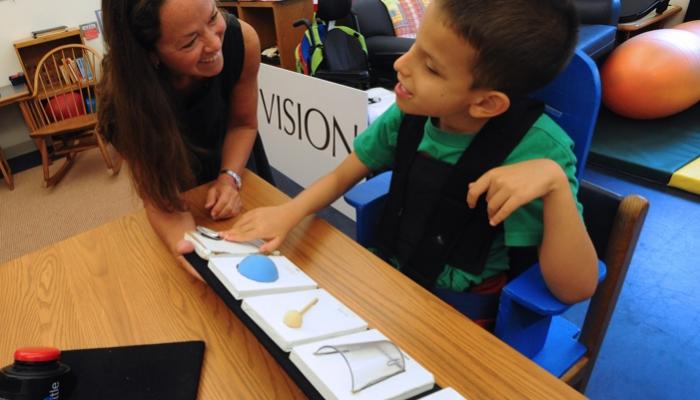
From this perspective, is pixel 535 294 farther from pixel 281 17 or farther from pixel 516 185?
pixel 281 17

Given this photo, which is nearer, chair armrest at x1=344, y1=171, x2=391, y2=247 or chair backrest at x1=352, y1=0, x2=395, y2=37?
chair armrest at x1=344, y1=171, x2=391, y2=247

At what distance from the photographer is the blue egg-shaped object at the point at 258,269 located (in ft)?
1.91

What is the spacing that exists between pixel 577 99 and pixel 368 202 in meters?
0.44

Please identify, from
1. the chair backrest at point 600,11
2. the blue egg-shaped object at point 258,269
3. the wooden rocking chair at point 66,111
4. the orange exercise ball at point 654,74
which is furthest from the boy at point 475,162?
the wooden rocking chair at point 66,111

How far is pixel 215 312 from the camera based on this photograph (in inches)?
25.4

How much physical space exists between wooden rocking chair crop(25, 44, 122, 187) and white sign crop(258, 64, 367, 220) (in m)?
1.39

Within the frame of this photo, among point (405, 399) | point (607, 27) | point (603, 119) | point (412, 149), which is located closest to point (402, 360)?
point (405, 399)

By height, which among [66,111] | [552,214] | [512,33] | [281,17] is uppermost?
[512,33]

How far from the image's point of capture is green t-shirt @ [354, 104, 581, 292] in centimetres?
68

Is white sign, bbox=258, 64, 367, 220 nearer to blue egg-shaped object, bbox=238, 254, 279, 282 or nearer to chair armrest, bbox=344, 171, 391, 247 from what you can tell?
chair armrest, bbox=344, 171, 391, 247

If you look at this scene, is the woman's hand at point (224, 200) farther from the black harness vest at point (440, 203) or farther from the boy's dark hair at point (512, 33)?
the boy's dark hair at point (512, 33)

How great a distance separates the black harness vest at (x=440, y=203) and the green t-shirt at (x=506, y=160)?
0.02 metres

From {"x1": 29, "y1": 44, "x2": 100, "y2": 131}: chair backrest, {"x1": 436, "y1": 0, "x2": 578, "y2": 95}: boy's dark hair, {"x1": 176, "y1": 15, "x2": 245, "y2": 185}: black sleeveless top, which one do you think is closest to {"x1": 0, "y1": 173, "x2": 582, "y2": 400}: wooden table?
{"x1": 176, "y1": 15, "x2": 245, "y2": 185}: black sleeveless top

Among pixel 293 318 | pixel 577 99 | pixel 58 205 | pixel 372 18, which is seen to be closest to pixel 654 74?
pixel 372 18
